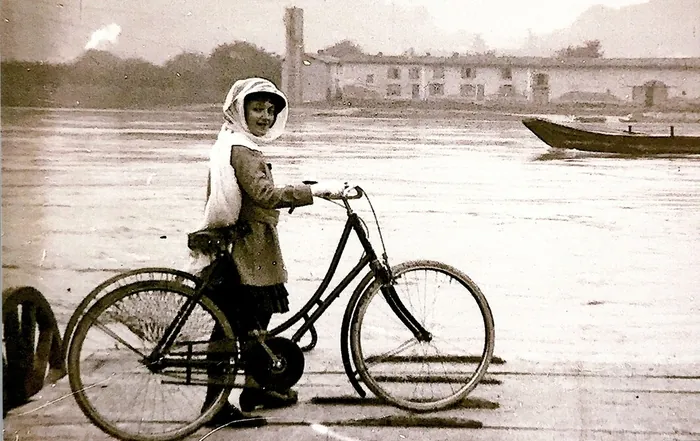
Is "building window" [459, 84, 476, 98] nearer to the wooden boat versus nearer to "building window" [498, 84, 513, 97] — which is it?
"building window" [498, 84, 513, 97]

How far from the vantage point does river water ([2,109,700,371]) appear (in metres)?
2.19

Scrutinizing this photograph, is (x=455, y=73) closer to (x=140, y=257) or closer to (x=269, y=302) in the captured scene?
(x=269, y=302)

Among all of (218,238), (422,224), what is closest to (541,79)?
(422,224)

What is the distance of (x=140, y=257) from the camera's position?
7.24 feet

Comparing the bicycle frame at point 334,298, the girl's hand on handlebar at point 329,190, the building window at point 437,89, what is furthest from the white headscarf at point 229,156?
the building window at point 437,89

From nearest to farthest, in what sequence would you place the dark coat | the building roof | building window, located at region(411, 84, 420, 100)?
the dark coat → the building roof → building window, located at region(411, 84, 420, 100)

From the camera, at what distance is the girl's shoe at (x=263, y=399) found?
7.14 ft

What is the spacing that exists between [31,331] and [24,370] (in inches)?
4.6

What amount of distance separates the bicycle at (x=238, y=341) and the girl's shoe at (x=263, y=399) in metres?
0.04

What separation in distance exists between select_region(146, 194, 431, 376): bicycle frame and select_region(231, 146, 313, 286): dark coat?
8cm

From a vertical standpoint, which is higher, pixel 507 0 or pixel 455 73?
pixel 507 0

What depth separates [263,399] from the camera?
2.19 metres

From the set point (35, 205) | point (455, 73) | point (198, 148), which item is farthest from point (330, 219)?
point (35, 205)

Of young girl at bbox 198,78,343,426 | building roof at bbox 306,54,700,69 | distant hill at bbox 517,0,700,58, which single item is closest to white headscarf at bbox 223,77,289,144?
young girl at bbox 198,78,343,426
